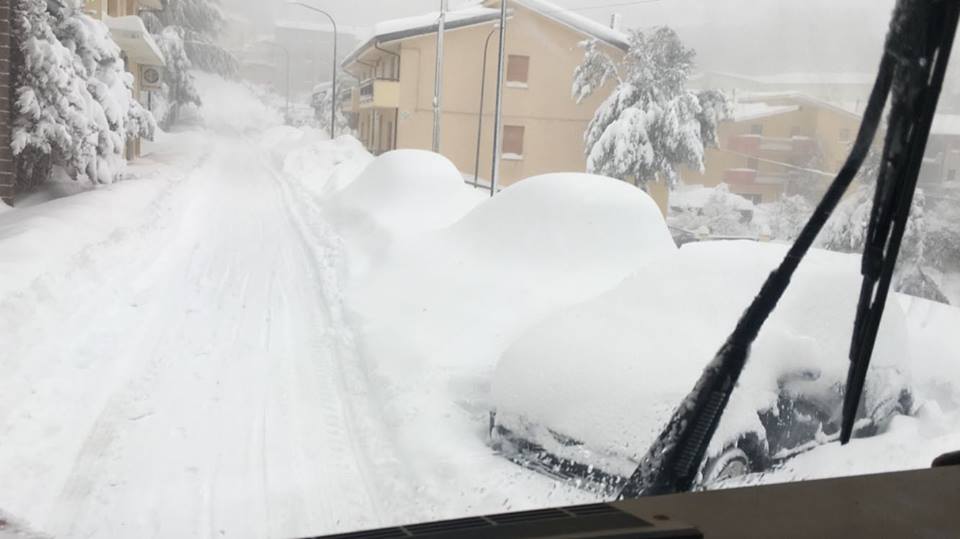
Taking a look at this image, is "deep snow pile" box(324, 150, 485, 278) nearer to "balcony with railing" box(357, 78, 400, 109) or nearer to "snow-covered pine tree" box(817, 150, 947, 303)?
"balcony with railing" box(357, 78, 400, 109)

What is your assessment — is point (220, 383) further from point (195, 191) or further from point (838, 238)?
point (838, 238)

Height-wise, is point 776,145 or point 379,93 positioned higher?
point 379,93

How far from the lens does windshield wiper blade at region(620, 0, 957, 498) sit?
81.2 inches

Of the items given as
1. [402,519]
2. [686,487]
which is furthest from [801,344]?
[402,519]

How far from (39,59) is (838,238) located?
11.8ft

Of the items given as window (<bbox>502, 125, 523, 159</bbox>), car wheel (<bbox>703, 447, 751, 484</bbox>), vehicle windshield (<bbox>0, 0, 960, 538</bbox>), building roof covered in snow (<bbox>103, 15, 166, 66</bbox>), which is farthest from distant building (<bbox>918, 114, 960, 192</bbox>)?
building roof covered in snow (<bbox>103, 15, 166, 66</bbox>)

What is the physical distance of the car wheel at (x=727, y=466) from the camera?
109 inches

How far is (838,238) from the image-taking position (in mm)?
2633

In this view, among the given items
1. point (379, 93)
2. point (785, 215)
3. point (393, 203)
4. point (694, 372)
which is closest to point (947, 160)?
point (785, 215)

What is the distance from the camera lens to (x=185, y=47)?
463cm

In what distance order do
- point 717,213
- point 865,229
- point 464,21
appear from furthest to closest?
point 464,21 < point 717,213 < point 865,229

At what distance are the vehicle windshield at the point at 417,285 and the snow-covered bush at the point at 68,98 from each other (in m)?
0.02

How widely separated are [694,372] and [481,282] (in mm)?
2940

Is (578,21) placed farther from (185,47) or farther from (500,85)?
(185,47)
